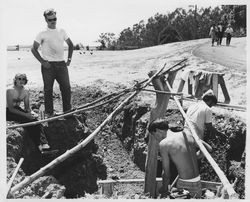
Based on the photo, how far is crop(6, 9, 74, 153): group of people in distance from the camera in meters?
6.02

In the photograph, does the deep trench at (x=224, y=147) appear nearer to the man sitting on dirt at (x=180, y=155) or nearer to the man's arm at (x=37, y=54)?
the man sitting on dirt at (x=180, y=155)

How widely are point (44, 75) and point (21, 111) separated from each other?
0.76 m

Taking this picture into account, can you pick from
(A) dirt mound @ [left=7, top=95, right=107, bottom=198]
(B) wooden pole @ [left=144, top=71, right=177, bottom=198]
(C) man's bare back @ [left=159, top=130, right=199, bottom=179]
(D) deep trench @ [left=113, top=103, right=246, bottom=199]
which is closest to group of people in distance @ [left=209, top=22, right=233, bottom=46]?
(D) deep trench @ [left=113, top=103, right=246, bottom=199]

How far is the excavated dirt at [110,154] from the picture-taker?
245 inches

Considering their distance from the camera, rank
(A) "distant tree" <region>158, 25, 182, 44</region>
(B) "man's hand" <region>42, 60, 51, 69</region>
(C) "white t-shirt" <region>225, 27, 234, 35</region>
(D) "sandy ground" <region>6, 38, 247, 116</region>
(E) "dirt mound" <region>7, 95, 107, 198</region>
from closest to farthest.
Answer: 1. (B) "man's hand" <region>42, 60, 51, 69</region>
2. (E) "dirt mound" <region>7, 95, 107, 198</region>
3. (D) "sandy ground" <region>6, 38, 247, 116</region>
4. (C) "white t-shirt" <region>225, 27, 234, 35</region>
5. (A) "distant tree" <region>158, 25, 182, 44</region>

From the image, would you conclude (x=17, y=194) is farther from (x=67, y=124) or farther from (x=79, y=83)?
(x=79, y=83)

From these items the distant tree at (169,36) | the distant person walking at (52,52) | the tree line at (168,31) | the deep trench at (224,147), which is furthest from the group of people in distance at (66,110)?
the distant tree at (169,36)

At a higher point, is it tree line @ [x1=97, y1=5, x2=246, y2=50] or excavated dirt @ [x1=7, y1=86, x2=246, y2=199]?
tree line @ [x1=97, y1=5, x2=246, y2=50]

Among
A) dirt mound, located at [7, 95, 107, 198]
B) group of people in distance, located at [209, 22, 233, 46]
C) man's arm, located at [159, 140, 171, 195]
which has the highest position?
group of people in distance, located at [209, 22, 233, 46]

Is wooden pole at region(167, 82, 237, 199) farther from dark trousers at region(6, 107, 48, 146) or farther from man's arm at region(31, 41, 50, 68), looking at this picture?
man's arm at region(31, 41, 50, 68)

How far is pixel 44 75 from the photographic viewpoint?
21.7 ft

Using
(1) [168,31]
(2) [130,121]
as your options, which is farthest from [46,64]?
(1) [168,31]

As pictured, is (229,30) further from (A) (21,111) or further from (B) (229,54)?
(A) (21,111)

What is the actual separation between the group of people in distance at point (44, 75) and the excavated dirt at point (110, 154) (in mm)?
426
